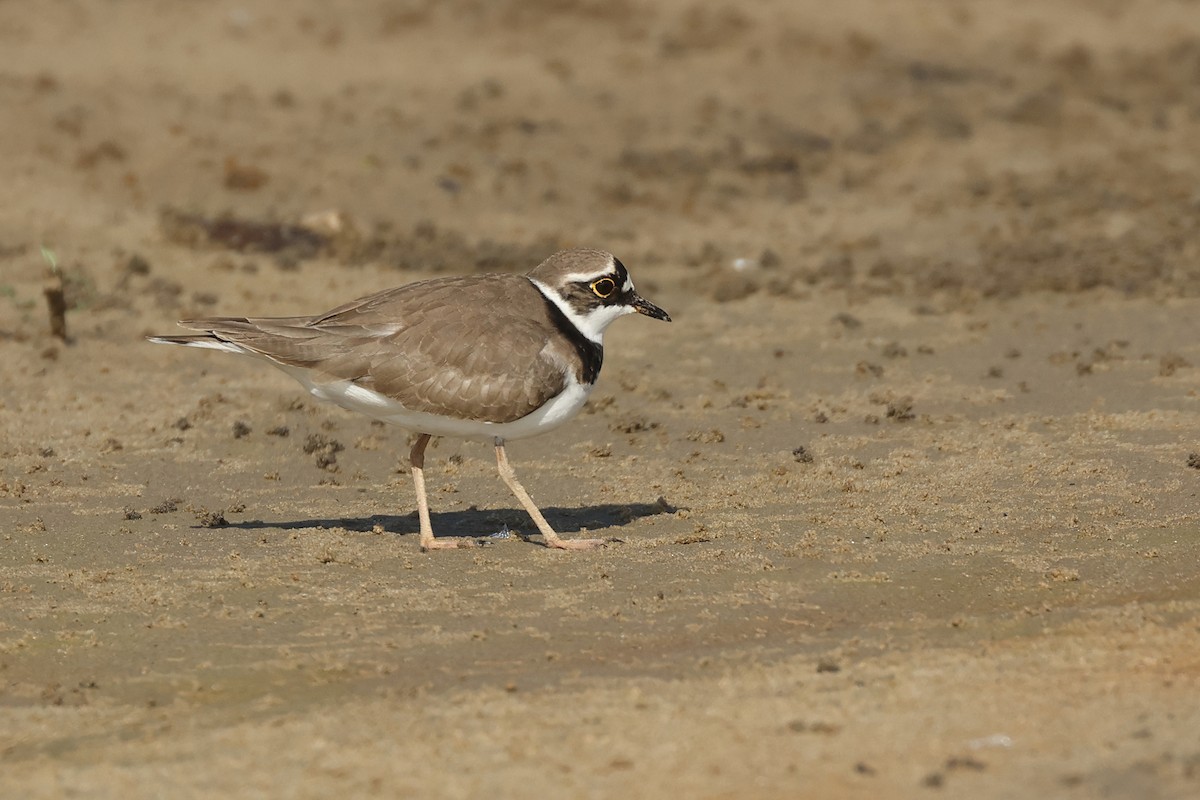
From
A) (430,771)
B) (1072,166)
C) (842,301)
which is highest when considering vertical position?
(1072,166)

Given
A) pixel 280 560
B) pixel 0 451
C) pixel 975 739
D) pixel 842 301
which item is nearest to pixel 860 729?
pixel 975 739

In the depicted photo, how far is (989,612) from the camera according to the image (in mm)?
7840

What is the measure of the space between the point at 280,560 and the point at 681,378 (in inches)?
188

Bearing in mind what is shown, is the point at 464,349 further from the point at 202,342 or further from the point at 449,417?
the point at 202,342

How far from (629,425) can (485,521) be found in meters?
2.03

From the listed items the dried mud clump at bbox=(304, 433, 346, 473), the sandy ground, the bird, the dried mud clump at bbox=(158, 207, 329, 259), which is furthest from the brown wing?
the dried mud clump at bbox=(158, 207, 329, 259)

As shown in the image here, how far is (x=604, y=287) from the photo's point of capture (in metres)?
9.19

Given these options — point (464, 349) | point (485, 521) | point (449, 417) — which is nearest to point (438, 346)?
point (464, 349)

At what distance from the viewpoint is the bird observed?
28.8ft

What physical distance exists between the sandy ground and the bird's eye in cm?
131

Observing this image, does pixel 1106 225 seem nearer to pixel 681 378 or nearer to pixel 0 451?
pixel 681 378

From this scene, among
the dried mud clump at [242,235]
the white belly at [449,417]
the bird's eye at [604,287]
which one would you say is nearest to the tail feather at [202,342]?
the white belly at [449,417]

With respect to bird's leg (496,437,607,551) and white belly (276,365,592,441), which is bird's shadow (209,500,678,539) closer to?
bird's leg (496,437,607,551)

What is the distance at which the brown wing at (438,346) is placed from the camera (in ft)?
28.8
